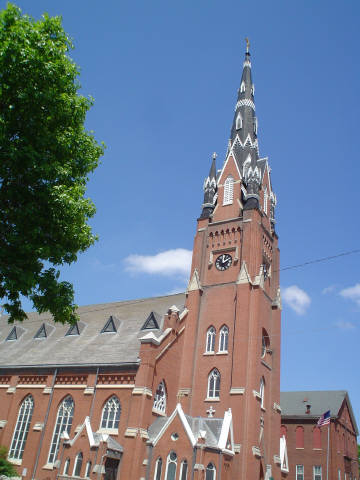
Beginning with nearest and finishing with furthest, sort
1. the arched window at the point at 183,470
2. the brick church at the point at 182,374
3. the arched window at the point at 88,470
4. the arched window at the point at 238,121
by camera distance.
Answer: the arched window at the point at 183,470 < the arched window at the point at 88,470 < the brick church at the point at 182,374 < the arched window at the point at 238,121

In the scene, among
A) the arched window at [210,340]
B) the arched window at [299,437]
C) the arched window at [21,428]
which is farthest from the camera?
the arched window at [299,437]

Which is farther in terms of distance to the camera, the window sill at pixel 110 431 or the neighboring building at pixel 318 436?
the neighboring building at pixel 318 436

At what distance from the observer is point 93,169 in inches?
611

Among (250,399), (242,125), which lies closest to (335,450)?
(250,399)

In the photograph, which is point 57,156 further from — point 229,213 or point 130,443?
point 229,213

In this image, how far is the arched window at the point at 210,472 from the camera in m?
23.7

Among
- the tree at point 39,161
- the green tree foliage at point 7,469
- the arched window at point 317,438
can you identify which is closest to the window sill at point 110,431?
the green tree foliage at point 7,469

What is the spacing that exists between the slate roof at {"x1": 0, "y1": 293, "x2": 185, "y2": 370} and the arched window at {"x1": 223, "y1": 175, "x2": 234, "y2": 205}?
27.1 ft

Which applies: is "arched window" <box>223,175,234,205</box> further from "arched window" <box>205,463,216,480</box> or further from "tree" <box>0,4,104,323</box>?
"tree" <box>0,4,104,323</box>

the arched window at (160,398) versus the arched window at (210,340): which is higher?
the arched window at (210,340)

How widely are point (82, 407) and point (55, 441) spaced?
2959 millimetres

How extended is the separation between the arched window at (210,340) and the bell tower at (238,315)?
0.22 ft

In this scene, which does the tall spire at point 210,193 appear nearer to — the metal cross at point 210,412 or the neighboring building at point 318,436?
the metal cross at point 210,412

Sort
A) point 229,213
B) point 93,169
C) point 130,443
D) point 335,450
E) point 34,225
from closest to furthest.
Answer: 1. point 34,225
2. point 93,169
3. point 130,443
4. point 229,213
5. point 335,450
